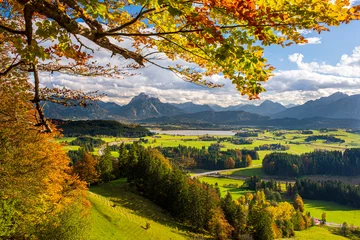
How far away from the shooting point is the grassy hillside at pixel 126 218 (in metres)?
42.5

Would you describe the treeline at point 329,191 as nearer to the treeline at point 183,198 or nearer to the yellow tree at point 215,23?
the treeline at point 183,198

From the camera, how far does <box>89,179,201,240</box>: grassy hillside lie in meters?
42.5

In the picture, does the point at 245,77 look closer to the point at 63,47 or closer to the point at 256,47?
the point at 256,47

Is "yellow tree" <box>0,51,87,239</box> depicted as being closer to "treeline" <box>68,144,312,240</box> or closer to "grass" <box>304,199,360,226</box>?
"treeline" <box>68,144,312,240</box>

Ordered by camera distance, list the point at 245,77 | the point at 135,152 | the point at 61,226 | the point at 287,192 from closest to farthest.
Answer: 1. the point at 245,77
2. the point at 61,226
3. the point at 135,152
4. the point at 287,192

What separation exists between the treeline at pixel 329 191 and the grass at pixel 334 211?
279 centimetres

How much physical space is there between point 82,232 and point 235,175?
463ft

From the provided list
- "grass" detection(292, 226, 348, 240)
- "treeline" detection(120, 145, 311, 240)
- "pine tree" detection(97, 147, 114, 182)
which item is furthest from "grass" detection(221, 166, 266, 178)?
"pine tree" detection(97, 147, 114, 182)

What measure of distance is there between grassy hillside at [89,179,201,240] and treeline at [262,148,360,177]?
128510 millimetres

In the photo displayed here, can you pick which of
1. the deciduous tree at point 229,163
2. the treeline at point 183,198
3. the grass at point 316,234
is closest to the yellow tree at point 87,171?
the treeline at point 183,198

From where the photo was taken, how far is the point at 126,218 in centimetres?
4809

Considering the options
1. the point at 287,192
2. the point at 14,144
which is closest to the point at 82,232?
the point at 14,144

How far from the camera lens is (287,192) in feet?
420

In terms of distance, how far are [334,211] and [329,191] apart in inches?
635
